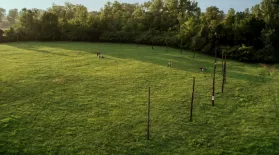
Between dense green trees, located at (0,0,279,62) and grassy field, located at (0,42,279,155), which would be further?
dense green trees, located at (0,0,279,62)

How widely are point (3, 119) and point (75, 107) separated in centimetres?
560

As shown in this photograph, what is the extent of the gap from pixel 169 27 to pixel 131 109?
40397mm

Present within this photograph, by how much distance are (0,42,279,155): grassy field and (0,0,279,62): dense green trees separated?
20.9 feet

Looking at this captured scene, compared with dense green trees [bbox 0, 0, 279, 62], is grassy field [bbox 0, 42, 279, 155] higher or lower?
lower

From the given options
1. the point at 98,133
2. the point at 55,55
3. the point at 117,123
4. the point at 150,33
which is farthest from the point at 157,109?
the point at 150,33

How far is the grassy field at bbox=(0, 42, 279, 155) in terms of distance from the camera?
1702 centimetres

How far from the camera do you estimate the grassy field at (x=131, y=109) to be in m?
17.0

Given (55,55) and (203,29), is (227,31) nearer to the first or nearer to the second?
(203,29)

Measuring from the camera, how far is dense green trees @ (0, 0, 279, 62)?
40500 millimetres

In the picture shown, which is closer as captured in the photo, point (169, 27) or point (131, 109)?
point (131, 109)

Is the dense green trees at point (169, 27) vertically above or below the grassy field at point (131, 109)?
above

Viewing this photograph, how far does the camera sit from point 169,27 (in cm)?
5888

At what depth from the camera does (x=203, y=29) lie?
4444 cm

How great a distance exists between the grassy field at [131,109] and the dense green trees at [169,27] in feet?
20.9
